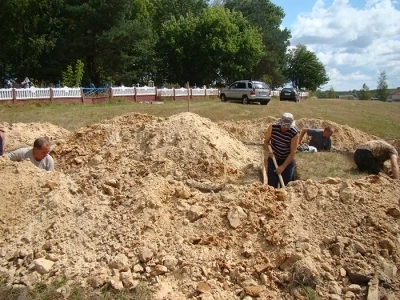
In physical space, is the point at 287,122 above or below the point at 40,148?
above

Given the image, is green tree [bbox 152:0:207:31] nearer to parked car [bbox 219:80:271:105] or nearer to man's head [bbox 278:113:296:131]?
parked car [bbox 219:80:271:105]

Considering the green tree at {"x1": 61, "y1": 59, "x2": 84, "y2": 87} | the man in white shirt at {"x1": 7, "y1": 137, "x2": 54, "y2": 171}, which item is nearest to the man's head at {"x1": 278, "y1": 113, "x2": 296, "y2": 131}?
the man in white shirt at {"x1": 7, "y1": 137, "x2": 54, "y2": 171}

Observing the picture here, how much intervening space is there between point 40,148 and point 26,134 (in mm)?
3926

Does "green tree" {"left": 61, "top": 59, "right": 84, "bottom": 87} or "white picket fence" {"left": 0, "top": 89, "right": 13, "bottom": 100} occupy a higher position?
"green tree" {"left": 61, "top": 59, "right": 84, "bottom": 87}

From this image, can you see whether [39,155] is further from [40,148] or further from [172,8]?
[172,8]

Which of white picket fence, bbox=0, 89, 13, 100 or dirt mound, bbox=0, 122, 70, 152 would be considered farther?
white picket fence, bbox=0, 89, 13, 100

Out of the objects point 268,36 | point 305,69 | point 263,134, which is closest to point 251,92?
point 263,134

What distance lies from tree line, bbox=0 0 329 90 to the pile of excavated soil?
19.4m

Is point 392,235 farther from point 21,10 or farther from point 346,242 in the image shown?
point 21,10

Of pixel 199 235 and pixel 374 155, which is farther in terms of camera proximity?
pixel 374 155

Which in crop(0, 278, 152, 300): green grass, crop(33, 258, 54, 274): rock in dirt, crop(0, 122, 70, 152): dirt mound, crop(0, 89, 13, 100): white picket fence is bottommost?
crop(0, 278, 152, 300): green grass

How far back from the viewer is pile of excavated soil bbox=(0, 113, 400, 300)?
376 cm

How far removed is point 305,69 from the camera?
223 feet

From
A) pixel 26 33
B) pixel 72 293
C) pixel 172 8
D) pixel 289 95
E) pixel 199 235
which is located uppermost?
pixel 172 8
